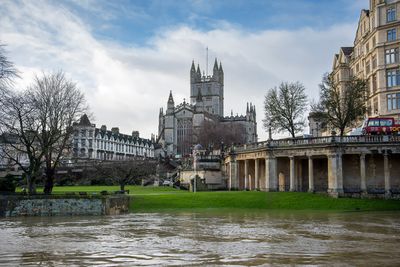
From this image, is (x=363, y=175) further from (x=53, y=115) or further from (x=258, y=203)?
(x=53, y=115)

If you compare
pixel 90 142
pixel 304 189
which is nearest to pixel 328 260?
pixel 304 189

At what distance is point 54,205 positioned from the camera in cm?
4362

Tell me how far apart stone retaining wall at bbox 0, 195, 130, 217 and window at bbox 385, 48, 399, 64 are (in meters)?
39.7

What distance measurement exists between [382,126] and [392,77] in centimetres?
1203

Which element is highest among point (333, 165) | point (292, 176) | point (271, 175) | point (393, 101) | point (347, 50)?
point (347, 50)

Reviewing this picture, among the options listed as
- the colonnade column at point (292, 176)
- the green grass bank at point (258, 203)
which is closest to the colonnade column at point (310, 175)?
the colonnade column at point (292, 176)

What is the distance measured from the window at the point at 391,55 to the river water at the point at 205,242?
103 ft

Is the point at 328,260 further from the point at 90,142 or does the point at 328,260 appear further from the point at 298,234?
the point at 90,142

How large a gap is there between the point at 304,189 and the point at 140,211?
2204 centimetres

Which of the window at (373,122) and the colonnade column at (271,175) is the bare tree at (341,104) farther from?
the colonnade column at (271,175)

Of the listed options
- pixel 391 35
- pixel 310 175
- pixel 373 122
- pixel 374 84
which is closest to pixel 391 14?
pixel 391 35

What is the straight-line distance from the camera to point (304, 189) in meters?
58.2

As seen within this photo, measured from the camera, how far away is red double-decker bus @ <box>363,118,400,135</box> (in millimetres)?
51938

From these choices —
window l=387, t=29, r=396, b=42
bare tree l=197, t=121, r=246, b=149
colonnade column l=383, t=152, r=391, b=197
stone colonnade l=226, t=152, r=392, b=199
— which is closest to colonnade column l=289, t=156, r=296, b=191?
stone colonnade l=226, t=152, r=392, b=199
